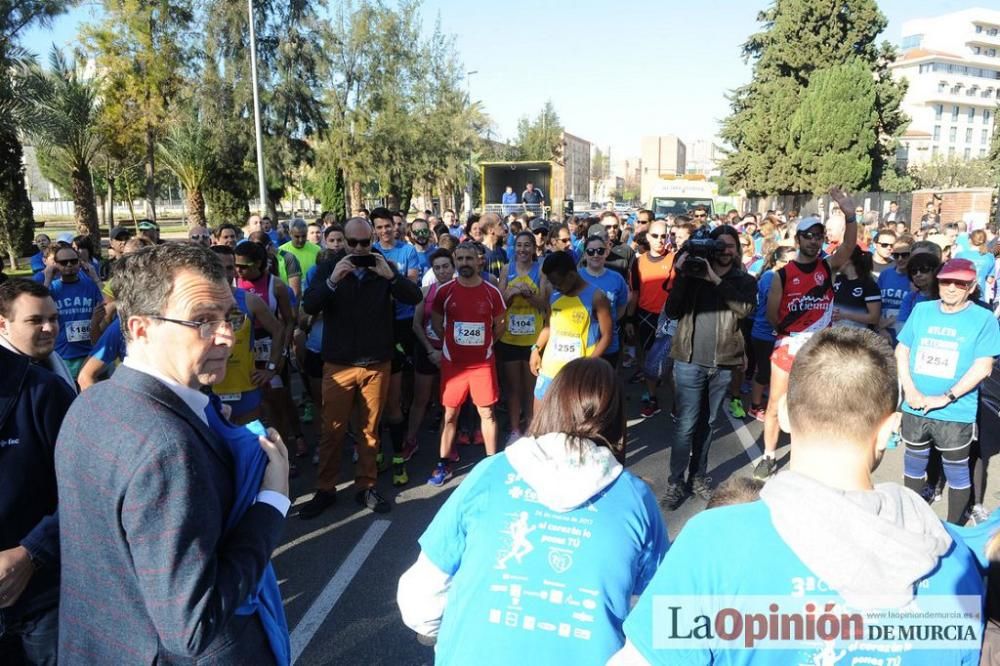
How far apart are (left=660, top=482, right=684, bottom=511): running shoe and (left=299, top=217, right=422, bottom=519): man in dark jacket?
6.68 ft

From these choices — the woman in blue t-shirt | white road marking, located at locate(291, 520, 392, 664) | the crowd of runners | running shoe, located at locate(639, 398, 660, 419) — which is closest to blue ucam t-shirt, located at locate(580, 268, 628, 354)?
running shoe, located at locate(639, 398, 660, 419)

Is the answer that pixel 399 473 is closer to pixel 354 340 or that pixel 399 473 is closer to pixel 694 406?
pixel 354 340

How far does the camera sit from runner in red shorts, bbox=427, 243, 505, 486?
5.21m

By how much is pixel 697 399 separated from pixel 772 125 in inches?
1292

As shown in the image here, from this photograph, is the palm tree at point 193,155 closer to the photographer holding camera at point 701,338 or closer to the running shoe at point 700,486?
the photographer holding camera at point 701,338

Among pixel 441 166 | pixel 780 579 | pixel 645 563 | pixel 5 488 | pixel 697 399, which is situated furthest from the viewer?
pixel 441 166

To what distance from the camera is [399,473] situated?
528 centimetres

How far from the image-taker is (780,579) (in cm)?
122

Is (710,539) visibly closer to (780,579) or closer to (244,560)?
(780,579)

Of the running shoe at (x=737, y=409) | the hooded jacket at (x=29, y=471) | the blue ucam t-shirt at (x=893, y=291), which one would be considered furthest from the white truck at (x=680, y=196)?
the hooded jacket at (x=29, y=471)

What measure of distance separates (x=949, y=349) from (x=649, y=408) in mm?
3174

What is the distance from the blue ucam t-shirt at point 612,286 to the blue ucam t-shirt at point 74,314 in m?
4.20

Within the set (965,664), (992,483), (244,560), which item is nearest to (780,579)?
(965,664)

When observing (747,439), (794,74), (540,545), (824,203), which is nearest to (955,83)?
(794,74)
